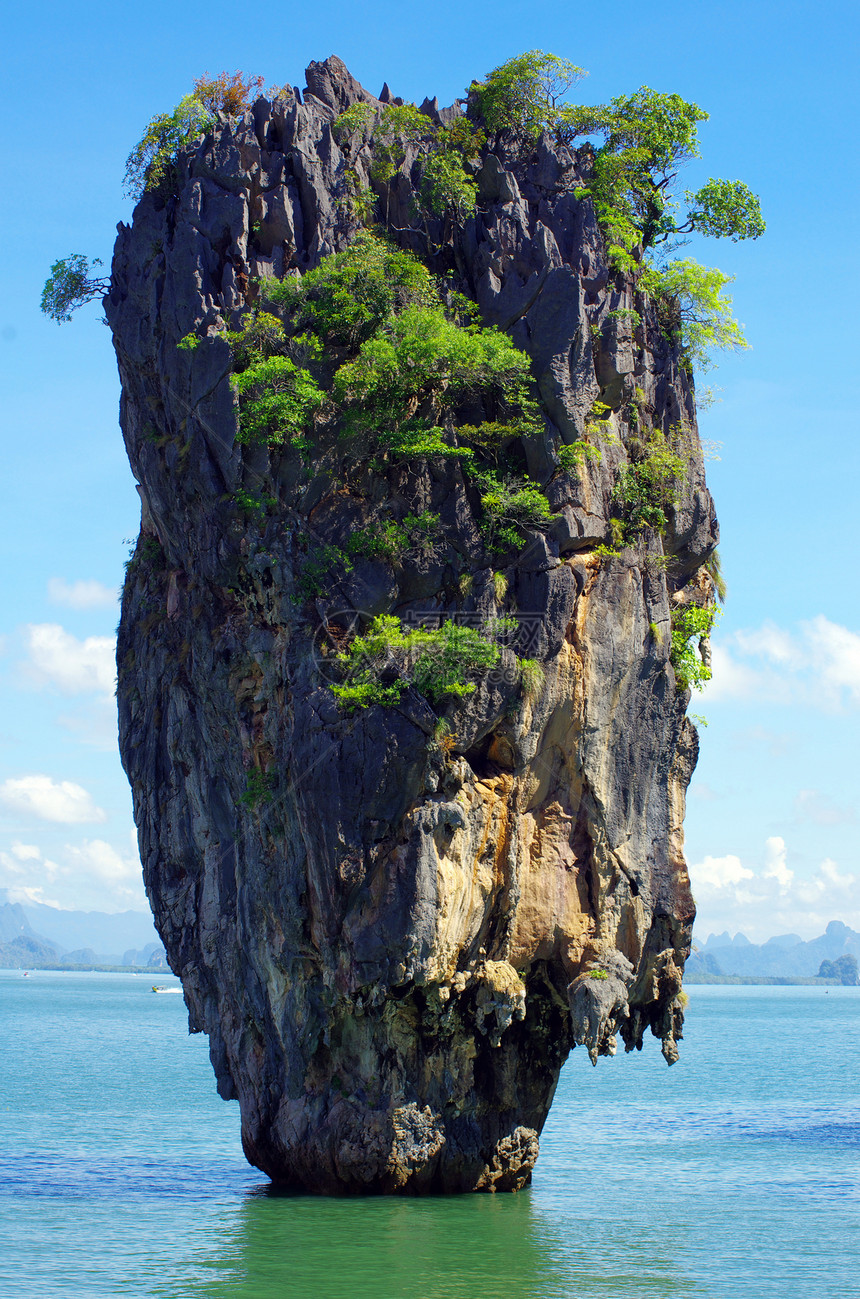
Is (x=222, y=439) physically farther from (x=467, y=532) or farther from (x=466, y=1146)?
(x=466, y=1146)

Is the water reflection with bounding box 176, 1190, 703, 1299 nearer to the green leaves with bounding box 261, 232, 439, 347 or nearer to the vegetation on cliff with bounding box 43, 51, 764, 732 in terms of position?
the vegetation on cliff with bounding box 43, 51, 764, 732

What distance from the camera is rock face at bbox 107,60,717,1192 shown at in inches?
800

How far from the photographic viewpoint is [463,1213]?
20219 millimetres

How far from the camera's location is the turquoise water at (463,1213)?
1712cm

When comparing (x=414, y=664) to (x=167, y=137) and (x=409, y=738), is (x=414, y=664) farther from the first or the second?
(x=167, y=137)

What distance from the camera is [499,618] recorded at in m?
21.2

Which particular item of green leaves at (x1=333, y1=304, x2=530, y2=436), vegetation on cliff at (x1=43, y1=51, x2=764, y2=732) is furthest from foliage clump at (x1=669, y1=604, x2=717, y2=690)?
green leaves at (x1=333, y1=304, x2=530, y2=436)

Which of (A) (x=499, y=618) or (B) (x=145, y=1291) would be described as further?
(A) (x=499, y=618)

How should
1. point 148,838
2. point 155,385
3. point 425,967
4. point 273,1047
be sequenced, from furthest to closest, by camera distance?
point 148,838
point 155,385
point 273,1047
point 425,967

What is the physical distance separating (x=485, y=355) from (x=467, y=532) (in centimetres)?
316

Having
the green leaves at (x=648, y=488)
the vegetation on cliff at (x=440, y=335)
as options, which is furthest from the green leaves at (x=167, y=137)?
the green leaves at (x=648, y=488)

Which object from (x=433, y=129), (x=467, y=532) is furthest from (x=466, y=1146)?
(x=433, y=129)

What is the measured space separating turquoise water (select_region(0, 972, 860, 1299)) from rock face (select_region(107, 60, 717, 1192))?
5.78 feet

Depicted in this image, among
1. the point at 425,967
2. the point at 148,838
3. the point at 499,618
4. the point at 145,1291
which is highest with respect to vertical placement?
the point at 499,618
